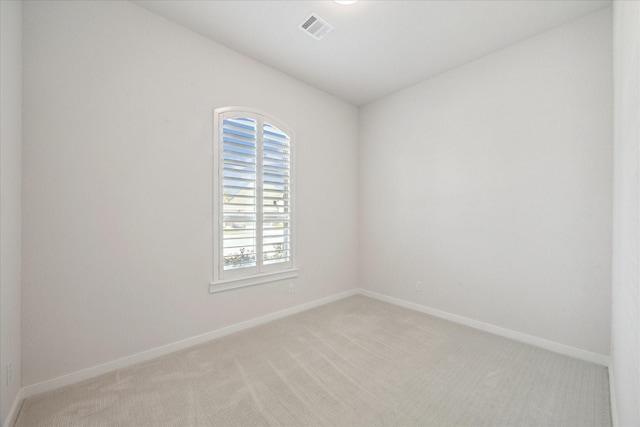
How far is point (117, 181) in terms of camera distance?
219 centimetres

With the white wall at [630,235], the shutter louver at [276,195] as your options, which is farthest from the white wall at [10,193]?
the white wall at [630,235]

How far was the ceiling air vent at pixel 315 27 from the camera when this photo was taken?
2.39 m

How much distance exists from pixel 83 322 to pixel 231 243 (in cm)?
129

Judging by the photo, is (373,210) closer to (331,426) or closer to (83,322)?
(331,426)

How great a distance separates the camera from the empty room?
1.78 m

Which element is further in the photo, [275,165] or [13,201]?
[275,165]

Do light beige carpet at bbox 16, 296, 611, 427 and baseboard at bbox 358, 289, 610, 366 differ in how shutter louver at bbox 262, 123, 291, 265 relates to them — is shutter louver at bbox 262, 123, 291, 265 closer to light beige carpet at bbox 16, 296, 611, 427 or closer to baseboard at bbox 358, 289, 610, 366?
light beige carpet at bbox 16, 296, 611, 427

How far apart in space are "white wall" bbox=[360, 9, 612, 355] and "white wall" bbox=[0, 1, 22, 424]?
12.1 ft

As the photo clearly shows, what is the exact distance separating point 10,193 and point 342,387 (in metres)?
2.53

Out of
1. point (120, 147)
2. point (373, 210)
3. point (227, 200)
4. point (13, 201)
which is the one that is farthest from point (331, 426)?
point (373, 210)

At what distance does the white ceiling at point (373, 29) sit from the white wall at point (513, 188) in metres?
0.25

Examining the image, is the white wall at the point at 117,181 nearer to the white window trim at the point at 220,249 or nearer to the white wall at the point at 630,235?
the white window trim at the point at 220,249

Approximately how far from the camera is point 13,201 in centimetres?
169

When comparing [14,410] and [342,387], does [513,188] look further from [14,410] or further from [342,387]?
[14,410]
